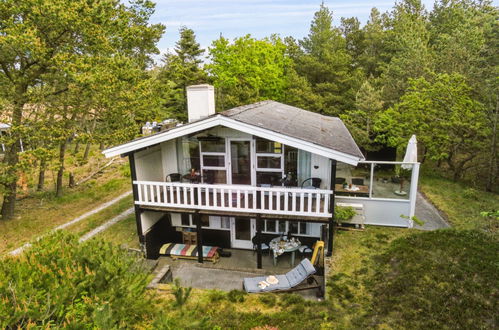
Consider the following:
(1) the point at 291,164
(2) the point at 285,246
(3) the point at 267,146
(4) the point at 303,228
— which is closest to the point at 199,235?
(2) the point at 285,246

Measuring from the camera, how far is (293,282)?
27.4 feet

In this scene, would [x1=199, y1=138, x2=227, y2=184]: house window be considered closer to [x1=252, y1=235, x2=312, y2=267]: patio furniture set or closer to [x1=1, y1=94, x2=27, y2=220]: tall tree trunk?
[x1=252, y1=235, x2=312, y2=267]: patio furniture set

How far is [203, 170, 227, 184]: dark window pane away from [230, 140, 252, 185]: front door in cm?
34

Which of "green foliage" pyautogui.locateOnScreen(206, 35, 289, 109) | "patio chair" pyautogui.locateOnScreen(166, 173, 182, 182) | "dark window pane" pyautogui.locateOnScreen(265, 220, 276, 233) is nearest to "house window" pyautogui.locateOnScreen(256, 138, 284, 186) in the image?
"dark window pane" pyautogui.locateOnScreen(265, 220, 276, 233)

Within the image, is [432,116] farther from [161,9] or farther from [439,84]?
[161,9]

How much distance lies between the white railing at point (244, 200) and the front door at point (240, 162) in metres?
0.57

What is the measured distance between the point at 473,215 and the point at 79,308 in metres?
14.3

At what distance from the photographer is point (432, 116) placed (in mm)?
16750

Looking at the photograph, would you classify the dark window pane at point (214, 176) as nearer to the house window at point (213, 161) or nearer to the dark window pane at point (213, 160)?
the house window at point (213, 161)

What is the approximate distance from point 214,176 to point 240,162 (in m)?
1.21

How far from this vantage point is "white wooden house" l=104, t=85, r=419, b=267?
9.28m

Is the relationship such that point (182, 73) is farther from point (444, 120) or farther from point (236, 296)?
point (236, 296)

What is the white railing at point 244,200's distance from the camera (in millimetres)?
9164

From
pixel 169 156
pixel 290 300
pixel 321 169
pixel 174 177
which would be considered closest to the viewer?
pixel 290 300
